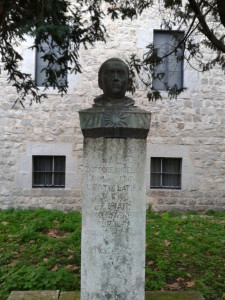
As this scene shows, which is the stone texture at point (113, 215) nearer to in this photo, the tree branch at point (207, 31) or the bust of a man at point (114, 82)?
the bust of a man at point (114, 82)

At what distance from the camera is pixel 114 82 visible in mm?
3127

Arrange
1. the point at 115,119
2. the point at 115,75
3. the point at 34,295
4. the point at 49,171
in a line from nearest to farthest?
1. the point at 115,119
2. the point at 115,75
3. the point at 34,295
4. the point at 49,171

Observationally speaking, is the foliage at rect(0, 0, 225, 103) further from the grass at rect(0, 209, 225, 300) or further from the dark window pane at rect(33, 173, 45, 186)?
the dark window pane at rect(33, 173, 45, 186)

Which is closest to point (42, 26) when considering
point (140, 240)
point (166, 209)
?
point (140, 240)

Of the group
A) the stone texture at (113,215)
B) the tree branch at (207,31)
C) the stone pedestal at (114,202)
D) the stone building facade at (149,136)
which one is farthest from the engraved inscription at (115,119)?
the stone building facade at (149,136)

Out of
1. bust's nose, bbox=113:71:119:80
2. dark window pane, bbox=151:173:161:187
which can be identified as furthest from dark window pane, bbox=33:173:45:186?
bust's nose, bbox=113:71:119:80

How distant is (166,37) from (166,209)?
13.8 feet

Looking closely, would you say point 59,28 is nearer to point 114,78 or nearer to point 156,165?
point 114,78

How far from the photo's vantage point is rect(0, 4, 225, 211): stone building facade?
8039mm

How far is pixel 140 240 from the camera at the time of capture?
3.10 metres

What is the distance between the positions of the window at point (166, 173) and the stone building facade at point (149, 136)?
0.60 feet

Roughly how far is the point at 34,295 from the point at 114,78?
7.95 feet

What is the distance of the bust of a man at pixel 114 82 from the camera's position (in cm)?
312

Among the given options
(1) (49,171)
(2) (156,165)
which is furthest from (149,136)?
(1) (49,171)
